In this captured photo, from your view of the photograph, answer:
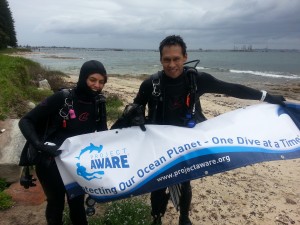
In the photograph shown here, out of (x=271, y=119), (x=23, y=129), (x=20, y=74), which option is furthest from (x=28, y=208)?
(x=20, y=74)

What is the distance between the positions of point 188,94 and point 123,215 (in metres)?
2.00

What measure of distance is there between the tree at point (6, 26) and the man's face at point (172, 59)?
60614 mm

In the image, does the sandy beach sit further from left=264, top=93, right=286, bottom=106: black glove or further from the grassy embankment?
left=264, top=93, right=286, bottom=106: black glove

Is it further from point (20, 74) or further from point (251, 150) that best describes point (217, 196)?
point (20, 74)

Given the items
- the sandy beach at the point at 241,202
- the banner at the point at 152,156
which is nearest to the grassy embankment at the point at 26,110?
the sandy beach at the point at 241,202

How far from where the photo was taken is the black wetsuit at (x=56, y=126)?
3.25 meters

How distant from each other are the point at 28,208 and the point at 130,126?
2373 millimetres

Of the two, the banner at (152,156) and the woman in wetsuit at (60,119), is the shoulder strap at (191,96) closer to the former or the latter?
the banner at (152,156)

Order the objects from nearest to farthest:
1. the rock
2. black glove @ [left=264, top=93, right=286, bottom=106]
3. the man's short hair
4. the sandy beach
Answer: the man's short hair → black glove @ [left=264, top=93, right=286, bottom=106] → the sandy beach → the rock

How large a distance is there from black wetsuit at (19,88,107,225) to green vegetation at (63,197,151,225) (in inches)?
36.7

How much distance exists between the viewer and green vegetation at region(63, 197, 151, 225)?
434 centimetres

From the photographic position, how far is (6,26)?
65.7 m

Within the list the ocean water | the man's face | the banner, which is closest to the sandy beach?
the banner

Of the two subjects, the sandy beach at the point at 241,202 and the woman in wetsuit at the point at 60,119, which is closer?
the woman in wetsuit at the point at 60,119
